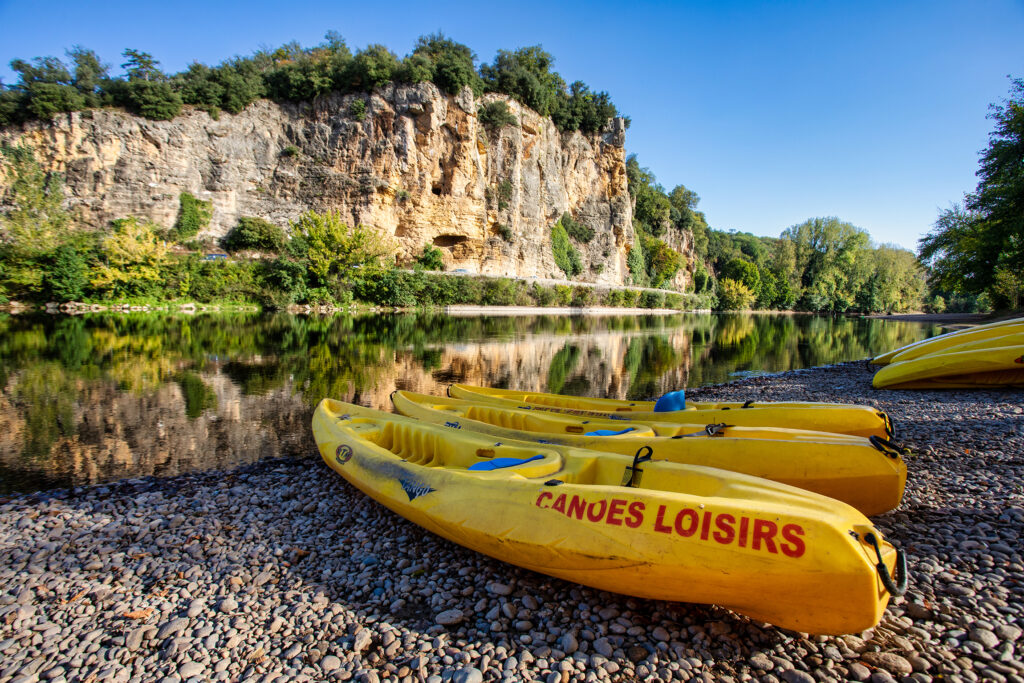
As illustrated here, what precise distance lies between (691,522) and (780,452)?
5.03 ft

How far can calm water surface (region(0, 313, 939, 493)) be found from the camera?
17.8 ft

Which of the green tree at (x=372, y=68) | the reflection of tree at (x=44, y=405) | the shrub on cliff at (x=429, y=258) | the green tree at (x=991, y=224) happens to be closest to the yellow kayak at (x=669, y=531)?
the reflection of tree at (x=44, y=405)

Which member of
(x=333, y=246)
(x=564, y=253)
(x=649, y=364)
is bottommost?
(x=649, y=364)

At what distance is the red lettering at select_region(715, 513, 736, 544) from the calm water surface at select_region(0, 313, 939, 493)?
4.80 metres

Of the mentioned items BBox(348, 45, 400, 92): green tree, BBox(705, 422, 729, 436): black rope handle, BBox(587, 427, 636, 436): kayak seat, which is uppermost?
BBox(348, 45, 400, 92): green tree

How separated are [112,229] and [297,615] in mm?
36800

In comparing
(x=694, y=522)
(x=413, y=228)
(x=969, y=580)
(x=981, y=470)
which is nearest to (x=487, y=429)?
(x=694, y=522)

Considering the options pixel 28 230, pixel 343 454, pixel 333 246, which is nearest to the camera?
pixel 343 454

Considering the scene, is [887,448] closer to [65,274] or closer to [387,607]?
Answer: [387,607]

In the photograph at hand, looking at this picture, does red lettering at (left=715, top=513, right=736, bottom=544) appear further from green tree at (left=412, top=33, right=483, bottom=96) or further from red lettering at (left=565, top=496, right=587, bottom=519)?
green tree at (left=412, top=33, right=483, bottom=96)

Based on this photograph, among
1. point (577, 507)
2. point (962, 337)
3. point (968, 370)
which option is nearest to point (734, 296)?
point (962, 337)

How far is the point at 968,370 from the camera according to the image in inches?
310

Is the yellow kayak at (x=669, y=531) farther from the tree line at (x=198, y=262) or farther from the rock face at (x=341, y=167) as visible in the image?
the rock face at (x=341, y=167)

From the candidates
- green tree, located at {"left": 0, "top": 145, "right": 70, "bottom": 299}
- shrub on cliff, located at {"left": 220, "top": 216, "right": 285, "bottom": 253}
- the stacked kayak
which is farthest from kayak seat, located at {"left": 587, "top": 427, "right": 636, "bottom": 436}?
shrub on cliff, located at {"left": 220, "top": 216, "right": 285, "bottom": 253}
